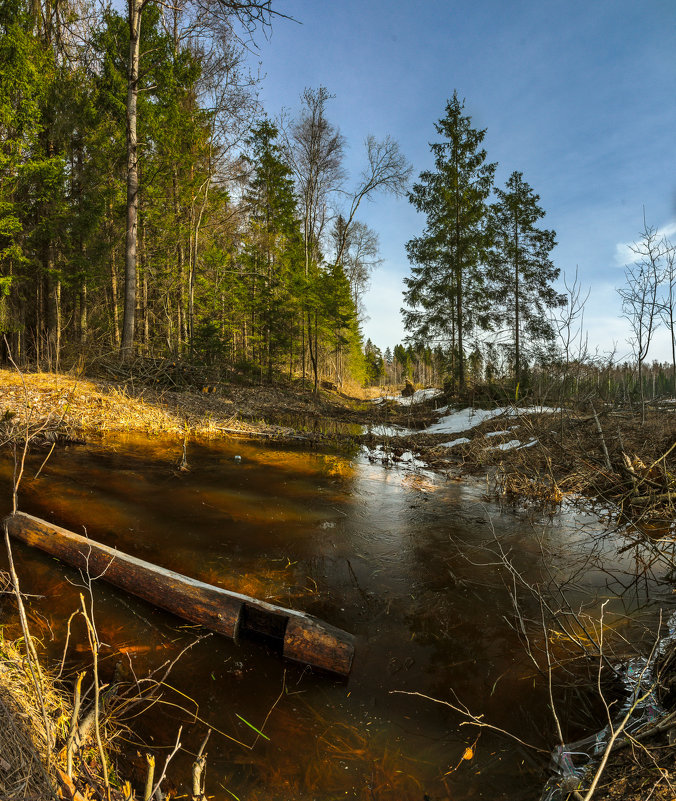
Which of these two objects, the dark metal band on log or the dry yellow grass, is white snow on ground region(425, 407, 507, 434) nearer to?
the dark metal band on log

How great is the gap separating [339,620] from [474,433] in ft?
30.2

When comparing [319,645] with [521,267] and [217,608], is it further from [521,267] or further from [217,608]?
[521,267]

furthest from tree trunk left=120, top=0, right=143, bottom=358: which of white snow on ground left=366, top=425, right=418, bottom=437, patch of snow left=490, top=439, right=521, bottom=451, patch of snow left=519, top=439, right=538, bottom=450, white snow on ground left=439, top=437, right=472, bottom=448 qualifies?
patch of snow left=519, top=439, right=538, bottom=450

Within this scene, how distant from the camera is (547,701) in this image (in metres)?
2.52

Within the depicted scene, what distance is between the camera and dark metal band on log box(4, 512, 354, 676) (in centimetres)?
257

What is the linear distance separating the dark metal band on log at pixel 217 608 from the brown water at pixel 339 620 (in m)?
0.11

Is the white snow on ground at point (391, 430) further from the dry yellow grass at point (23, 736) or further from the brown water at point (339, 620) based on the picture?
the dry yellow grass at point (23, 736)

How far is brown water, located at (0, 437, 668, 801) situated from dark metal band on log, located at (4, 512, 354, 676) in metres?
0.11

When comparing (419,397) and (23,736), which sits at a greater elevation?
(419,397)

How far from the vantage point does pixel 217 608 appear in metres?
2.80

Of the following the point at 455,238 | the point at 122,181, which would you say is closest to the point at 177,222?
the point at 122,181

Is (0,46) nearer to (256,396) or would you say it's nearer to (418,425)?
(256,396)

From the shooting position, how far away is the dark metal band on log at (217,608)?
8.45 feet

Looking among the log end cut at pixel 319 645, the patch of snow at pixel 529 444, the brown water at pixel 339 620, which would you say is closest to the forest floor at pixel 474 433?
the patch of snow at pixel 529 444
